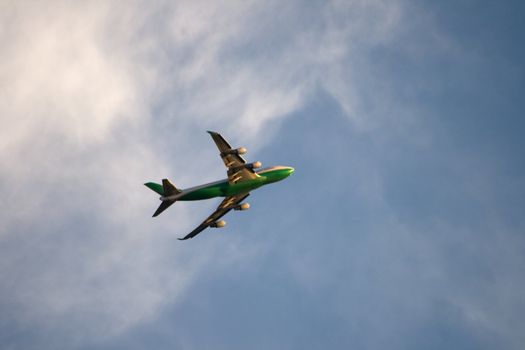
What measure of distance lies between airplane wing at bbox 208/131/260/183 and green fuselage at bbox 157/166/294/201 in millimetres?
1021

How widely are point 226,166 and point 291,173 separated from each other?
13.2 meters

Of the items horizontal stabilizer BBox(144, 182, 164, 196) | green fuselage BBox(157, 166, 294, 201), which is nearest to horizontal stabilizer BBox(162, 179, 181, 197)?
green fuselage BBox(157, 166, 294, 201)

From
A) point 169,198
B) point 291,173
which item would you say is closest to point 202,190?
point 169,198

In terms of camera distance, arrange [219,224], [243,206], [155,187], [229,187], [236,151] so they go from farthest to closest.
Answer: [219,224], [243,206], [155,187], [229,187], [236,151]

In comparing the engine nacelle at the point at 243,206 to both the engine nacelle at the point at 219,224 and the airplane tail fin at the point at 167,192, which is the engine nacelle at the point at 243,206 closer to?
the engine nacelle at the point at 219,224

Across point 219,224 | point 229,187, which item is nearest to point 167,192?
point 229,187

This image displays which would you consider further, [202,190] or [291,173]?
[291,173]

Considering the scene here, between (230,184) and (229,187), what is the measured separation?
2.13 feet

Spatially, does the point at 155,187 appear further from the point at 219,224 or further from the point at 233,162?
the point at 233,162

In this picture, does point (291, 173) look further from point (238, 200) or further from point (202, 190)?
point (202, 190)

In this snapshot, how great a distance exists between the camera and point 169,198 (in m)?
94.6

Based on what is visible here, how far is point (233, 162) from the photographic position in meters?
94.4

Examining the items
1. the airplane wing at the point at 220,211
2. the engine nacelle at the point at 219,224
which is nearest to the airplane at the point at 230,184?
the airplane wing at the point at 220,211

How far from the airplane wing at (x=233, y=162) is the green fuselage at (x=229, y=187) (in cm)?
102
